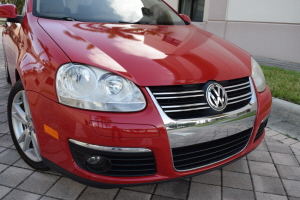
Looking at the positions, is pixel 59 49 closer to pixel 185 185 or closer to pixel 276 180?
pixel 185 185

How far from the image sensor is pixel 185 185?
2.18 meters

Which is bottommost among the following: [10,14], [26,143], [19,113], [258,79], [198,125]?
[26,143]

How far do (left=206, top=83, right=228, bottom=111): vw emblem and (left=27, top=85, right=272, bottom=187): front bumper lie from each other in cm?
37

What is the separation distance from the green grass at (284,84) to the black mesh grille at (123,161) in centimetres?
259

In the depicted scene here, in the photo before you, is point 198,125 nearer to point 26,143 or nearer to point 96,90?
point 96,90

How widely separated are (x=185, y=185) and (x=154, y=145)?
2.33ft

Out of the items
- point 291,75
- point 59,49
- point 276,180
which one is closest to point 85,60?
point 59,49

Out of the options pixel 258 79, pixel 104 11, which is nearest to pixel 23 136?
pixel 104 11

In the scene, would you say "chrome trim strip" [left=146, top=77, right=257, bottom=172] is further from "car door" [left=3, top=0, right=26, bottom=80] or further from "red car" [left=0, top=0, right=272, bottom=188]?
"car door" [left=3, top=0, right=26, bottom=80]

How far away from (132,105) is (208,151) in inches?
24.2

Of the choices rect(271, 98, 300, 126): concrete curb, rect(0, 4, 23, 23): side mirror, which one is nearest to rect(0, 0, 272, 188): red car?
rect(0, 4, 23, 23): side mirror

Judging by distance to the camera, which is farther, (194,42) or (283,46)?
(283,46)

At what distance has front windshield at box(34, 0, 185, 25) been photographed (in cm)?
253

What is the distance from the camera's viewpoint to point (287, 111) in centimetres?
343
